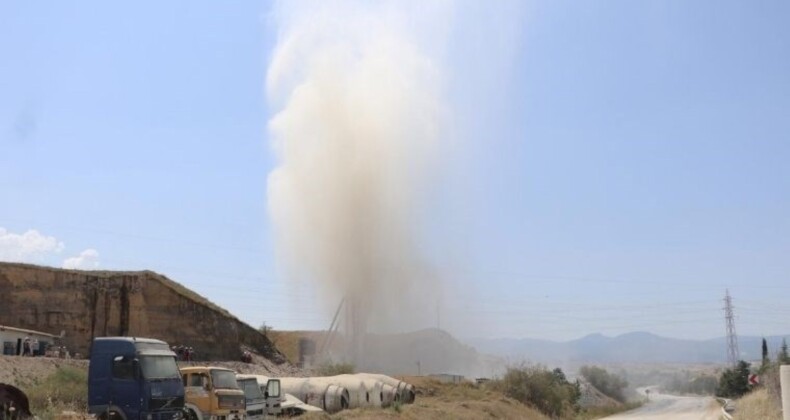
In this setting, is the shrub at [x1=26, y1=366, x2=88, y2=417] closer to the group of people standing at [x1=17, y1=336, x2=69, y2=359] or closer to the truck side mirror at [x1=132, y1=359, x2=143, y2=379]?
the truck side mirror at [x1=132, y1=359, x2=143, y2=379]

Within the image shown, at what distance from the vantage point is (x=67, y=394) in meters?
30.7

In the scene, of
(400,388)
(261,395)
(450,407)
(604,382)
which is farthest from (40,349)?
(604,382)

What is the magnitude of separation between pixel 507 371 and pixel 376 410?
3214cm

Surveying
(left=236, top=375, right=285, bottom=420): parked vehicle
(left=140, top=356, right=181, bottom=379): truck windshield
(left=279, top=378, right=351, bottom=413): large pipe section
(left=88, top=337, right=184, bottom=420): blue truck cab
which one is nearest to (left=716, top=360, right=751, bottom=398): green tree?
(left=279, top=378, right=351, bottom=413): large pipe section

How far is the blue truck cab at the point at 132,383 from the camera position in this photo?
72.3 feet

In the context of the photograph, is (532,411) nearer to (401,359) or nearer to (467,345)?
(401,359)

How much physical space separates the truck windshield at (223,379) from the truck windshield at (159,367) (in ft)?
8.17

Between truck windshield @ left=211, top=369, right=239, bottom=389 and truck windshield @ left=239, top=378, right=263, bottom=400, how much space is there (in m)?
2.90

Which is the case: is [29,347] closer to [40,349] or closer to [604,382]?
[40,349]

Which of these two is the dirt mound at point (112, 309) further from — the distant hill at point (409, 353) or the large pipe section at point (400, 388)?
the large pipe section at point (400, 388)

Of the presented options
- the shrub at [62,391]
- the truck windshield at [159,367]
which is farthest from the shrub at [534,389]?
the truck windshield at [159,367]

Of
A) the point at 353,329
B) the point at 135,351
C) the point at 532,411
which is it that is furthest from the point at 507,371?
the point at 135,351

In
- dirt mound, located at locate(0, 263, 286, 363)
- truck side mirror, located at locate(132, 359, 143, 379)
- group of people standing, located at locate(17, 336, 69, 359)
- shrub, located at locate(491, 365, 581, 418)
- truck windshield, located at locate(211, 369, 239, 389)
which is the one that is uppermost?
dirt mound, located at locate(0, 263, 286, 363)

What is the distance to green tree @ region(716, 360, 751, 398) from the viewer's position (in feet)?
351
